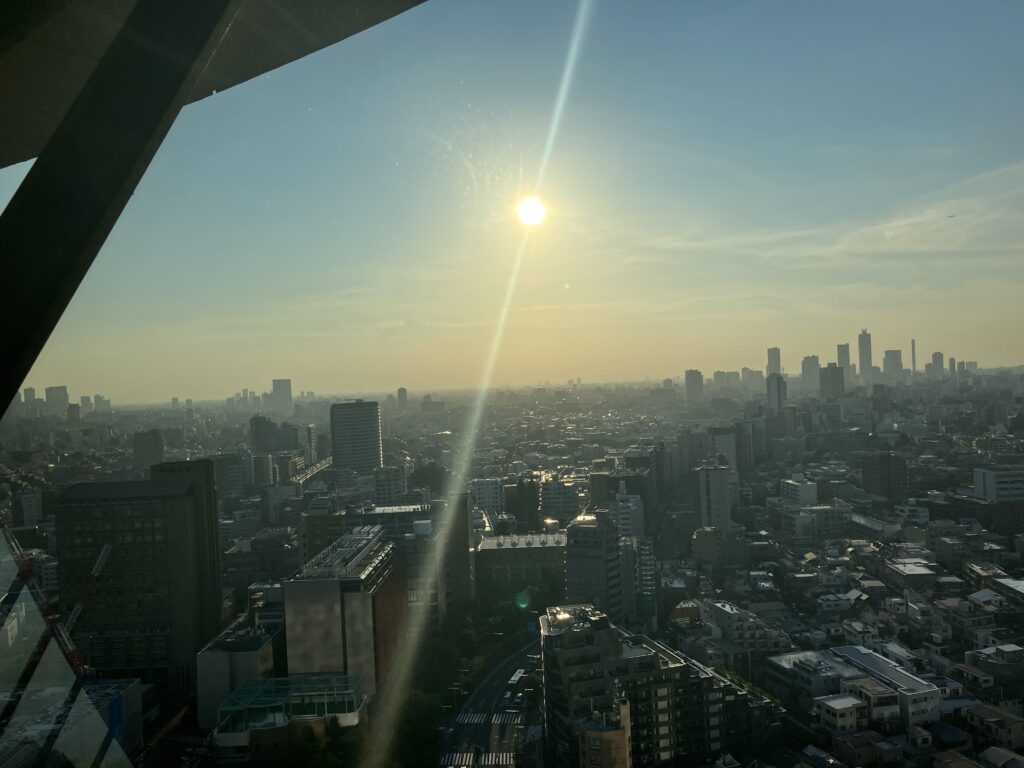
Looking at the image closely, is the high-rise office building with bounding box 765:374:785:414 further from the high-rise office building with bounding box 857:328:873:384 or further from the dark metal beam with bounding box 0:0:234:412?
the dark metal beam with bounding box 0:0:234:412

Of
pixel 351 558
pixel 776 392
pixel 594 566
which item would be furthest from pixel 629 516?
pixel 776 392

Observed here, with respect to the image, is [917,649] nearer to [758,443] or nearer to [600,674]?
[600,674]

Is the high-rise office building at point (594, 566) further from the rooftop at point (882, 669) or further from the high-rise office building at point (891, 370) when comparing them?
the high-rise office building at point (891, 370)

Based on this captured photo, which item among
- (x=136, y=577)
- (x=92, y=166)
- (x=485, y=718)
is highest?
(x=92, y=166)

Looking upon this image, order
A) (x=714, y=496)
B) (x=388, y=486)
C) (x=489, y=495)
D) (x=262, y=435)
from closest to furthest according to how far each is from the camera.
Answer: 1. (x=714, y=496)
2. (x=388, y=486)
3. (x=489, y=495)
4. (x=262, y=435)

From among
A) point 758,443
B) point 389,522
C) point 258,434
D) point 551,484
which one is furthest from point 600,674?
point 758,443

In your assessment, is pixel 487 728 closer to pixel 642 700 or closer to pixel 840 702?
pixel 642 700

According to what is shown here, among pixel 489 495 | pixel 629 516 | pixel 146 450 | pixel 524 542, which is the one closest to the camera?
pixel 146 450
